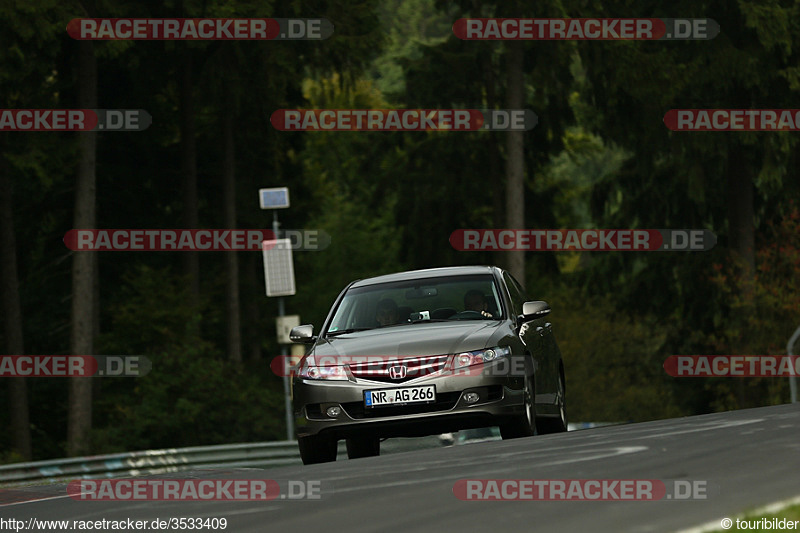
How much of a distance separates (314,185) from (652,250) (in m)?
24.8

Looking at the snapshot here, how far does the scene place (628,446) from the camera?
10.4 m

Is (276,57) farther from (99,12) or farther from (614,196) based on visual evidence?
(614,196)

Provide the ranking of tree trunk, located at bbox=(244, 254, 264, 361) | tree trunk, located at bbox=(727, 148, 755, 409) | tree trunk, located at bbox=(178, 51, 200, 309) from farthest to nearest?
tree trunk, located at bbox=(244, 254, 264, 361)
tree trunk, located at bbox=(178, 51, 200, 309)
tree trunk, located at bbox=(727, 148, 755, 409)

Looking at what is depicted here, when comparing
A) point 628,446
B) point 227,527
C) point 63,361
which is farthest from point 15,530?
point 63,361

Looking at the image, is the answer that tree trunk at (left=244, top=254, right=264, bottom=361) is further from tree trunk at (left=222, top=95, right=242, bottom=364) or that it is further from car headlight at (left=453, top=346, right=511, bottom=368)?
car headlight at (left=453, top=346, right=511, bottom=368)

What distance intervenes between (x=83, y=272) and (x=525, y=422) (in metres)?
19.7

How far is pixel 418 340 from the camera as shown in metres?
12.2

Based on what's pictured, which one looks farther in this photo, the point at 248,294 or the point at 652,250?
the point at 248,294

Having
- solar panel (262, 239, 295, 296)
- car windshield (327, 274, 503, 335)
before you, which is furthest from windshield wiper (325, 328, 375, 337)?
solar panel (262, 239, 295, 296)

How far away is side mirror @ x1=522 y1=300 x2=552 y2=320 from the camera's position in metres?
13.3

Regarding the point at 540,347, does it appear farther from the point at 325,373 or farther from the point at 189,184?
the point at 189,184

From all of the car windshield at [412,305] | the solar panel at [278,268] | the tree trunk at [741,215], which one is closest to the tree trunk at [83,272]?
the solar panel at [278,268]

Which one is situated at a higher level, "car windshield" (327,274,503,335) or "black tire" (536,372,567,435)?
"car windshield" (327,274,503,335)

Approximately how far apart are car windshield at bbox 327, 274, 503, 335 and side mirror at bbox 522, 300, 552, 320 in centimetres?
23
